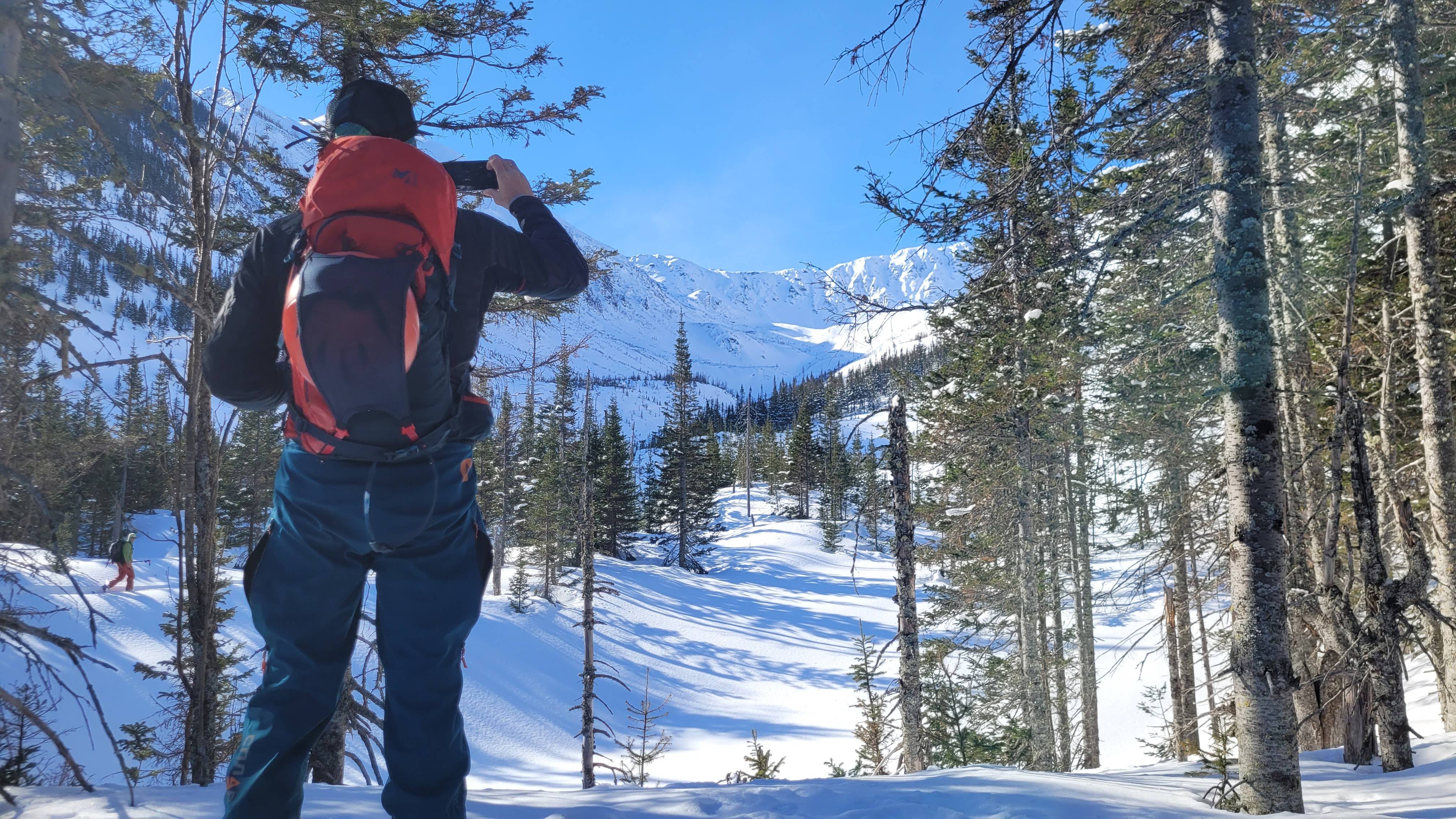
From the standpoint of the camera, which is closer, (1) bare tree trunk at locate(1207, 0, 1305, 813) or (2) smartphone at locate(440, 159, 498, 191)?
(2) smartphone at locate(440, 159, 498, 191)

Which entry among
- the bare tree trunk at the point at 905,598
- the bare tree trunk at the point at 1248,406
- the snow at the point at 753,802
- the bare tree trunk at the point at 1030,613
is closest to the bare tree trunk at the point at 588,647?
the bare tree trunk at the point at 905,598

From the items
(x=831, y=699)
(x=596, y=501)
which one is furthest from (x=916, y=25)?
(x=596, y=501)

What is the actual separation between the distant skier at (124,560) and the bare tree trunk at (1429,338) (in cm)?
1710

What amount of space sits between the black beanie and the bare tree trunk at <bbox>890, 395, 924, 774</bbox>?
A: 24.7ft

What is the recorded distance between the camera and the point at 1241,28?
3.76 meters

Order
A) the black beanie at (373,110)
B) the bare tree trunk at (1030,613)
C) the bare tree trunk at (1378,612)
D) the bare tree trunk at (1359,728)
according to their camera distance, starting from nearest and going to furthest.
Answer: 1. the black beanie at (373,110)
2. the bare tree trunk at (1378,612)
3. the bare tree trunk at (1359,728)
4. the bare tree trunk at (1030,613)

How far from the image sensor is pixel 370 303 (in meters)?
1.65

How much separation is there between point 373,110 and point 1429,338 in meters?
9.55

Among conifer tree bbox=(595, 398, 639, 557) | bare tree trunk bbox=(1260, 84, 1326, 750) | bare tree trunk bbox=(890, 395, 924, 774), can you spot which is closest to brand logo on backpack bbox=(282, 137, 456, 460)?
bare tree trunk bbox=(1260, 84, 1326, 750)

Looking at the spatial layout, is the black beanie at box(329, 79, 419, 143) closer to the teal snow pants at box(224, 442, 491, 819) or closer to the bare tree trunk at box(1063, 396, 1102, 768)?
the teal snow pants at box(224, 442, 491, 819)

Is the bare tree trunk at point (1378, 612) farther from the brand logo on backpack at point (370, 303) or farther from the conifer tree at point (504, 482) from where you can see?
the conifer tree at point (504, 482)

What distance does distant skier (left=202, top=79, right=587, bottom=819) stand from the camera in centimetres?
170

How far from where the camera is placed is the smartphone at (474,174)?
8.05ft

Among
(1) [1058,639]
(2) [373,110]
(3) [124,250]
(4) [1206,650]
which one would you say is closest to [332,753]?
(3) [124,250]
